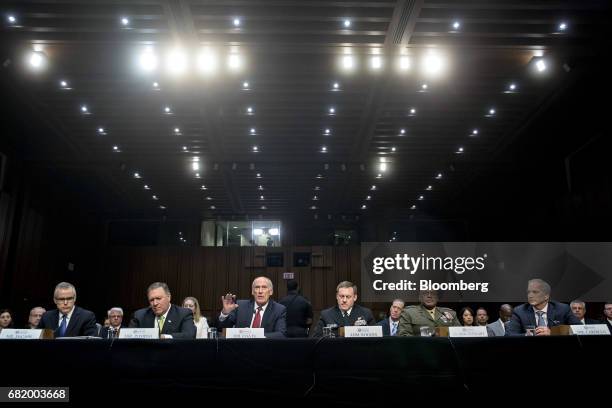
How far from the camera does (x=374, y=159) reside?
12.0 metres

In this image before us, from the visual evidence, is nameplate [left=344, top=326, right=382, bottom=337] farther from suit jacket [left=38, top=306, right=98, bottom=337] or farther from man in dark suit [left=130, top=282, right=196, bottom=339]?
suit jacket [left=38, top=306, right=98, bottom=337]

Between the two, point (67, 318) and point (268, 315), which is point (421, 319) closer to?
point (268, 315)

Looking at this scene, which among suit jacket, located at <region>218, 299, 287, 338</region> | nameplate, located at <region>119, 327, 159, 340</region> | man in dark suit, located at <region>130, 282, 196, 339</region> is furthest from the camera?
suit jacket, located at <region>218, 299, 287, 338</region>

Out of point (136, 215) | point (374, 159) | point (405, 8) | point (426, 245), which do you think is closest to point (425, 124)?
point (374, 159)

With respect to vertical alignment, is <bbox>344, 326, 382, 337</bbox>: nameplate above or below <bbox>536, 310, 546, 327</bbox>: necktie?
below

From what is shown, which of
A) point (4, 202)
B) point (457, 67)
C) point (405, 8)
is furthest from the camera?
point (4, 202)

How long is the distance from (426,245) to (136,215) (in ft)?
33.5

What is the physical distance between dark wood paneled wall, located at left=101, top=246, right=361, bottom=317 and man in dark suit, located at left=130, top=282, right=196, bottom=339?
11.7m

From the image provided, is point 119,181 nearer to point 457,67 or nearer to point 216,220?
point 216,220

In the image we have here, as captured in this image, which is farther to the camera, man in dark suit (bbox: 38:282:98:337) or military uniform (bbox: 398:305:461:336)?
military uniform (bbox: 398:305:461:336)

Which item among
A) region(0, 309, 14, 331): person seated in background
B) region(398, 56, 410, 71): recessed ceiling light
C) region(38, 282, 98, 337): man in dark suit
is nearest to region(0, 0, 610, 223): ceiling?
region(398, 56, 410, 71): recessed ceiling light

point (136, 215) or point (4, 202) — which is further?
point (136, 215)

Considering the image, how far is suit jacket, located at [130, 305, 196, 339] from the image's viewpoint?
13.1 feet

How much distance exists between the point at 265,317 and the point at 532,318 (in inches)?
92.3
